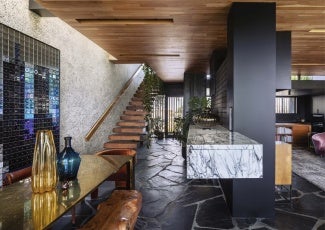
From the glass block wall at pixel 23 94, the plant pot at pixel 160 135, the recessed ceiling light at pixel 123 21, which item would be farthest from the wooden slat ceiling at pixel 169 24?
the plant pot at pixel 160 135

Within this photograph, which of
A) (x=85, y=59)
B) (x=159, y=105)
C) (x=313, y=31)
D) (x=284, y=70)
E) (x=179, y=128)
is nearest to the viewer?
(x=284, y=70)

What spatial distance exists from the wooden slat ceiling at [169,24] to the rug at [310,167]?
8.51ft

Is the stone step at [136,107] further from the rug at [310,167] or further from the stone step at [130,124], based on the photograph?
the rug at [310,167]

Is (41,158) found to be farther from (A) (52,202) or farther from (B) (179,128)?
(B) (179,128)

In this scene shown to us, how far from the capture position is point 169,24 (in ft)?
13.4

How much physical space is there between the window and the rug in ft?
12.6

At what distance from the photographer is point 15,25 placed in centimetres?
325

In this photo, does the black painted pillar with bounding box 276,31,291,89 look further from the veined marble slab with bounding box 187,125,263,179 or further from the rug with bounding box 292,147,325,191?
the veined marble slab with bounding box 187,125,263,179

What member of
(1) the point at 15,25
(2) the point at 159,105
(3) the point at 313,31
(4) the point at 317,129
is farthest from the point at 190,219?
(2) the point at 159,105

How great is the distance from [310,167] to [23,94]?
19.3ft

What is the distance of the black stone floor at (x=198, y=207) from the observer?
2.87 metres

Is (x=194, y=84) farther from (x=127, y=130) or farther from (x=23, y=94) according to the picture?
(x=23, y=94)

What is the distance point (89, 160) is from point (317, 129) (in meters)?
9.57

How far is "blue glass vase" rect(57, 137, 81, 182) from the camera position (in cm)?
183
